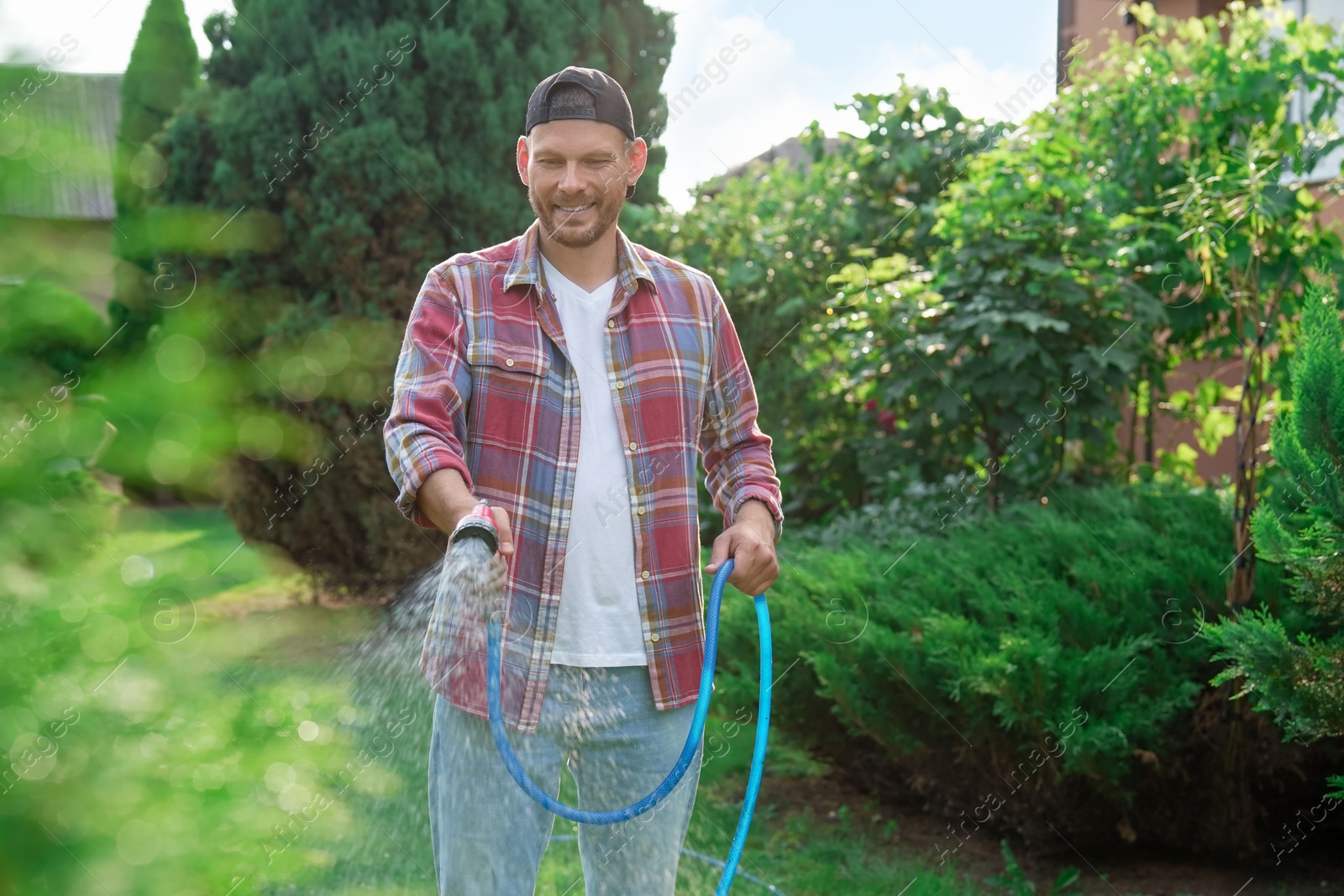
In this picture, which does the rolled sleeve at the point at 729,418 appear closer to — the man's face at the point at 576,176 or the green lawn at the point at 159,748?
the man's face at the point at 576,176

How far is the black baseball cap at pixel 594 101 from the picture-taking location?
208 centimetres

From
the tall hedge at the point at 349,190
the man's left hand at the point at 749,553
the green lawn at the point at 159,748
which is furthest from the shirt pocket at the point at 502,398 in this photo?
the tall hedge at the point at 349,190

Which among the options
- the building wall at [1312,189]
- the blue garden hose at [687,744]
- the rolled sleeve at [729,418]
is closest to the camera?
the blue garden hose at [687,744]

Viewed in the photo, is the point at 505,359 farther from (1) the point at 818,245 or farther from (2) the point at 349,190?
(2) the point at 349,190

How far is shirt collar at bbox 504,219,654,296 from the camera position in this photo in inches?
82.6

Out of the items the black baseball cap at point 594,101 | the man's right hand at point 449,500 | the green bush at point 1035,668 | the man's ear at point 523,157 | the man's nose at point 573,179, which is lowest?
the green bush at point 1035,668

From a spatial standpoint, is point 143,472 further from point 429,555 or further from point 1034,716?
point 429,555

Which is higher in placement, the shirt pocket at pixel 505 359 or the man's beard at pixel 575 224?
the man's beard at pixel 575 224

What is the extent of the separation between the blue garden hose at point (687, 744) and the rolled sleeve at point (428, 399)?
0.26 m

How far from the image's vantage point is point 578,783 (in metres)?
2.09

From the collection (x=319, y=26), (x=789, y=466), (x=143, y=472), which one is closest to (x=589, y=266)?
(x=143, y=472)

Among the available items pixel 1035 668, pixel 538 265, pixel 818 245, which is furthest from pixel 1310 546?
pixel 818 245

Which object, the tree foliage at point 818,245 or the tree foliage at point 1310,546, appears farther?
the tree foliage at point 818,245

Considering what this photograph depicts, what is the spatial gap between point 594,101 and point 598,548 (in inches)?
31.3
